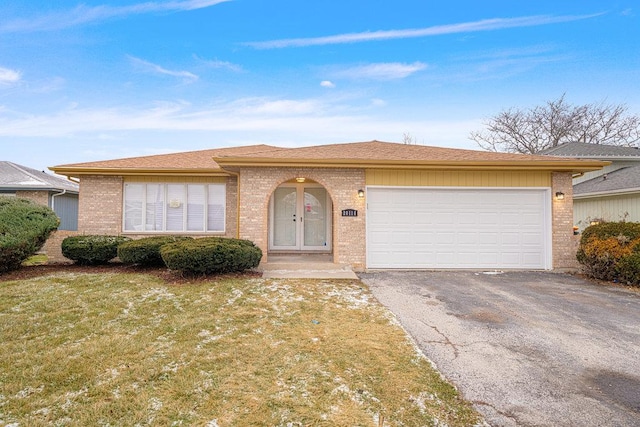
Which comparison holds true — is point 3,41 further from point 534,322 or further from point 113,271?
point 534,322

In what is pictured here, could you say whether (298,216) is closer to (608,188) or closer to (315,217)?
(315,217)

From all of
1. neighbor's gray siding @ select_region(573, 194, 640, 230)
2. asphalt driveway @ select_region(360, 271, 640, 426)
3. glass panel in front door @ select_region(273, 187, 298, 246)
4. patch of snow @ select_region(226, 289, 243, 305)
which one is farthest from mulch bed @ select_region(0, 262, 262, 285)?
neighbor's gray siding @ select_region(573, 194, 640, 230)

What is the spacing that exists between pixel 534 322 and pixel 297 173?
592 cm

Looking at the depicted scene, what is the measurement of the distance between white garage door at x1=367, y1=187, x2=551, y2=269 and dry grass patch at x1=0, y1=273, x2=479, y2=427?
317cm

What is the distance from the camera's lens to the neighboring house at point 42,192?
41.4 feet

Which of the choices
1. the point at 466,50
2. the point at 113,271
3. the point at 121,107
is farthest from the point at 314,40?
the point at 113,271

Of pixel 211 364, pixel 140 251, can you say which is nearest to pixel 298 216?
pixel 140 251

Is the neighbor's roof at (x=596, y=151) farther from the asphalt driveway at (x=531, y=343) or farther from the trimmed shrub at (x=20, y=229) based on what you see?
the trimmed shrub at (x=20, y=229)

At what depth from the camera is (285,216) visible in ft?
36.2

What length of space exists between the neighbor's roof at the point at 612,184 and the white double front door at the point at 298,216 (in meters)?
10.8

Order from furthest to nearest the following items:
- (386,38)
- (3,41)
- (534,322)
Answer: (386,38) < (3,41) < (534,322)

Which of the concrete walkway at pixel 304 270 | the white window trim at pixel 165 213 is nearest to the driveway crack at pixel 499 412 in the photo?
the concrete walkway at pixel 304 270

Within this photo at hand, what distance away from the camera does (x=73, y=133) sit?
1778cm

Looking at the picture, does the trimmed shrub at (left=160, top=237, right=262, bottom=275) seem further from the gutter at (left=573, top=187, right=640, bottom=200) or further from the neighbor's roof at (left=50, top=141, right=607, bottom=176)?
the gutter at (left=573, top=187, right=640, bottom=200)
